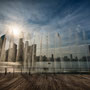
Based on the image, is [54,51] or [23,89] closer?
[23,89]

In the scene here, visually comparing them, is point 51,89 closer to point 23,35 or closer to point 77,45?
point 77,45

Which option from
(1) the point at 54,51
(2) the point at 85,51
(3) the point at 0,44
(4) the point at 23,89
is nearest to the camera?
(4) the point at 23,89

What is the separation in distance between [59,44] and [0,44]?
755 inches

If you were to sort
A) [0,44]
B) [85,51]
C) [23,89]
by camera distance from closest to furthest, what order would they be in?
1. [23,89]
2. [85,51]
3. [0,44]

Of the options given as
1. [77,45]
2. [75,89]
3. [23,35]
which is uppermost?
[23,35]

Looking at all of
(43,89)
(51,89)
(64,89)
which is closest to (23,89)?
(43,89)

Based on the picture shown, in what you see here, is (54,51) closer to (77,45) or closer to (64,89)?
(77,45)

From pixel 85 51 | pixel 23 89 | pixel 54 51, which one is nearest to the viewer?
pixel 23 89

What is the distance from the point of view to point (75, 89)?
5051mm

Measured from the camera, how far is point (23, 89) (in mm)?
4918

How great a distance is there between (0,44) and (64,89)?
2379cm

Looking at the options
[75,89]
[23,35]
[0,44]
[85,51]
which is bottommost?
[75,89]

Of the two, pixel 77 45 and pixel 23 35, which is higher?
pixel 23 35

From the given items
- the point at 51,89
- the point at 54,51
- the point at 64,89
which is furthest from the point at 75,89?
the point at 54,51
